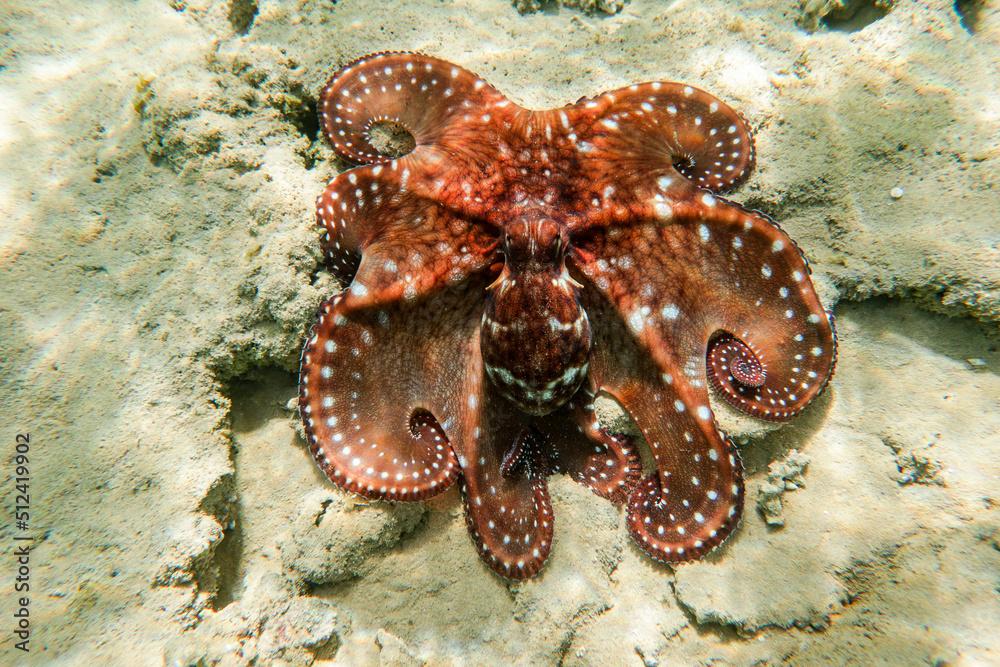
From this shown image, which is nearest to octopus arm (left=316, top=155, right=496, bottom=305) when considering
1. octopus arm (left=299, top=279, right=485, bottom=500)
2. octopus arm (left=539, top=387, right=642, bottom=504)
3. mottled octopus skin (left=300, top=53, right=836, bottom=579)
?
mottled octopus skin (left=300, top=53, right=836, bottom=579)

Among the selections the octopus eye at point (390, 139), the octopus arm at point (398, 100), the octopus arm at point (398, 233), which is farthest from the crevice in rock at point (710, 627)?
the octopus eye at point (390, 139)

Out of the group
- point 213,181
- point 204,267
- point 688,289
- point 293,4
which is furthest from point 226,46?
point 688,289

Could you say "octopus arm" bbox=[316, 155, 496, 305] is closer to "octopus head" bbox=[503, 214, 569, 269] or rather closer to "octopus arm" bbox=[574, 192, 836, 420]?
"octopus head" bbox=[503, 214, 569, 269]

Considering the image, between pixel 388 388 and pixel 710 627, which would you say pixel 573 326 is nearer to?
pixel 388 388

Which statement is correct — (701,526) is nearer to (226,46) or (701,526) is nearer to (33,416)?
(33,416)

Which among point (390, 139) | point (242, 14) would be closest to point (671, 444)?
point (390, 139)

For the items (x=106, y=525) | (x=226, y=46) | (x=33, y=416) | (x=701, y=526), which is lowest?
(x=106, y=525)
